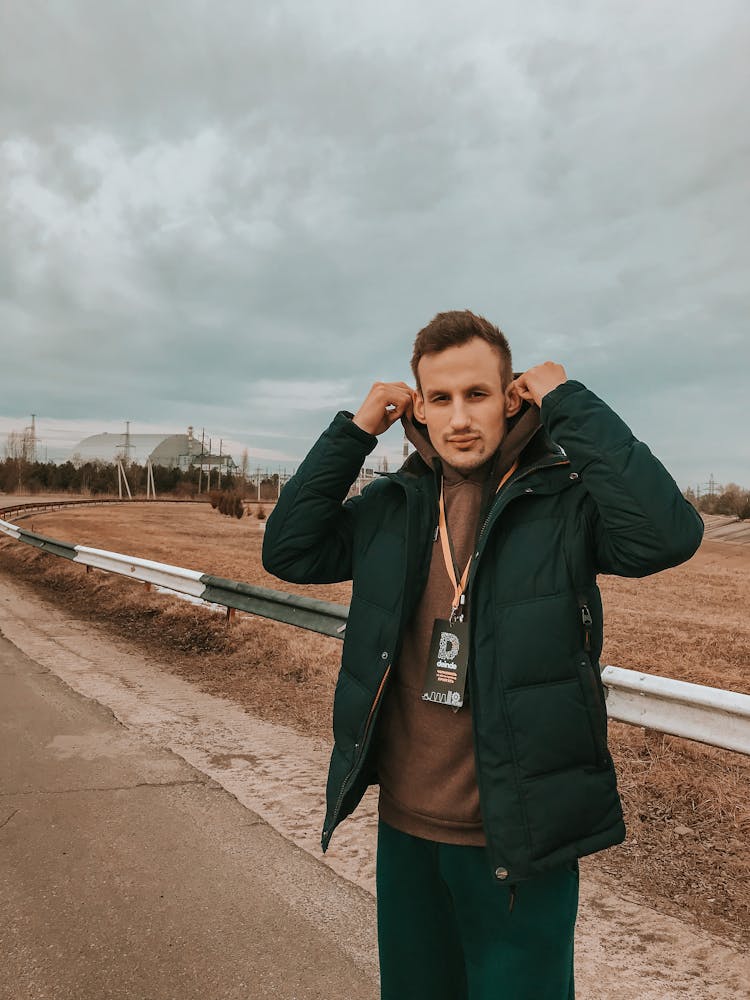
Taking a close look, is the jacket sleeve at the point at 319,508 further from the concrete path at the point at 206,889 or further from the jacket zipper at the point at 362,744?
the concrete path at the point at 206,889

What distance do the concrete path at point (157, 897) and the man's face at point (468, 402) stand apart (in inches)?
71.0

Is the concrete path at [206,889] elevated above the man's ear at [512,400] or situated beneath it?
situated beneath

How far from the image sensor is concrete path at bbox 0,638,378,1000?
247 cm

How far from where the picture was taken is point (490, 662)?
5.65ft

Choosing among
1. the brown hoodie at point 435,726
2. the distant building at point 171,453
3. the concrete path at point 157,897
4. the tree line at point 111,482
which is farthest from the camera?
the distant building at point 171,453

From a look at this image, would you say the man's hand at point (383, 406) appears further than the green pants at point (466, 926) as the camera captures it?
Yes

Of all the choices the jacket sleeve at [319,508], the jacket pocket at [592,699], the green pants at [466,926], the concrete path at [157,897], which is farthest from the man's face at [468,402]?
the concrete path at [157,897]

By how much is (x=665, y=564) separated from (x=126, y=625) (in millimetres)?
8267

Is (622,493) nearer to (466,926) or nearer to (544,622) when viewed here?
(544,622)

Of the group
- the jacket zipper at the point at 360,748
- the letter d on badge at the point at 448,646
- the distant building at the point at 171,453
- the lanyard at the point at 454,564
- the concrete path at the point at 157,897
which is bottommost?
the concrete path at the point at 157,897

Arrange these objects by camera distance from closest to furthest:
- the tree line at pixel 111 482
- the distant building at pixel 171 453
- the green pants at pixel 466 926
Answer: the green pants at pixel 466 926 → the tree line at pixel 111 482 → the distant building at pixel 171 453

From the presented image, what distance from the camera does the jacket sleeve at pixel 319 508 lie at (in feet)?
6.97

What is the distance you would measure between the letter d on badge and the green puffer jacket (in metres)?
0.05

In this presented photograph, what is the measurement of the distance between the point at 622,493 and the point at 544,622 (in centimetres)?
34
